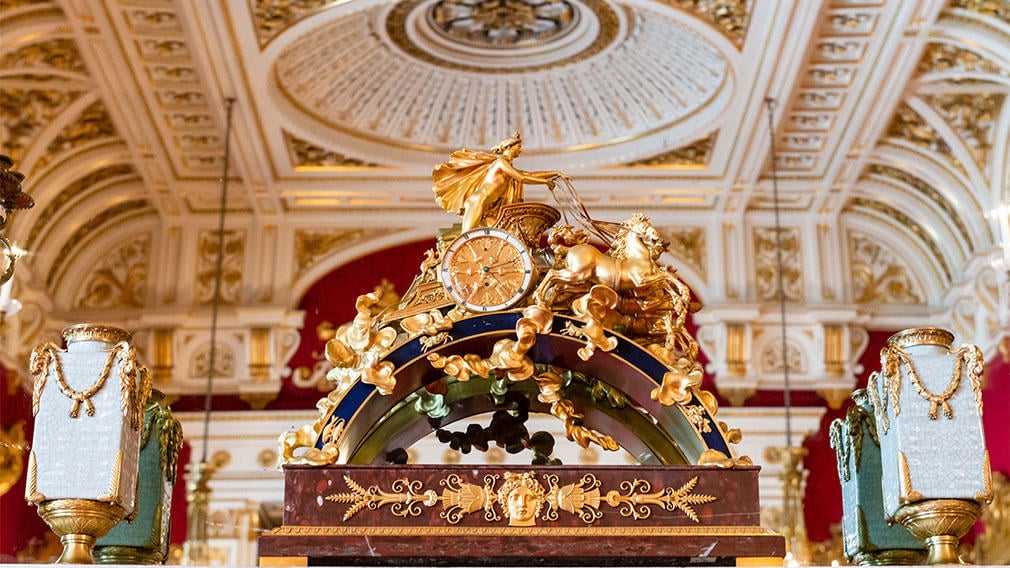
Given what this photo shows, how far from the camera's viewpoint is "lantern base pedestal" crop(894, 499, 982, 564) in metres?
3.43

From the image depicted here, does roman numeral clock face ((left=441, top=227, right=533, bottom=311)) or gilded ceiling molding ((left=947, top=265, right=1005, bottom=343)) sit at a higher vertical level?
gilded ceiling molding ((left=947, top=265, right=1005, bottom=343))

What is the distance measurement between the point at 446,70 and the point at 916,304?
4135 millimetres

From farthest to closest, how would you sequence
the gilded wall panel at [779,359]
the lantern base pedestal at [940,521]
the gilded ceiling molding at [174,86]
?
the gilded wall panel at [779,359] < the gilded ceiling molding at [174,86] < the lantern base pedestal at [940,521]

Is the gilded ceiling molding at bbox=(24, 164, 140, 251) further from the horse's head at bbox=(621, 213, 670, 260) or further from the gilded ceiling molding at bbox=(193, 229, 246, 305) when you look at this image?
the horse's head at bbox=(621, 213, 670, 260)

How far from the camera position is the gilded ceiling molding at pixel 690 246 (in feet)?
36.6

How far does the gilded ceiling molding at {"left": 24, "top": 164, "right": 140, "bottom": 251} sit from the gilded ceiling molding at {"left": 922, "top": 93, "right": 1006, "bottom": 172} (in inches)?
225

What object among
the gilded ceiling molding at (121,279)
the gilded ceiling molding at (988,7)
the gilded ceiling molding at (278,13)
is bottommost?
the gilded ceiling molding at (121,279)

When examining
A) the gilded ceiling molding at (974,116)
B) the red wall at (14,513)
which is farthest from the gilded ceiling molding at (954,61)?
the red wall at (14,513)

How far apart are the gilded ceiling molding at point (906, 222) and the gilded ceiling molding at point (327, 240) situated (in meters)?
3.58

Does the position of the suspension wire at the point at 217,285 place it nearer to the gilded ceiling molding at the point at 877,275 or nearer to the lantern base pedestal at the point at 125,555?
the gilded ceiling molding at the point at 877,275

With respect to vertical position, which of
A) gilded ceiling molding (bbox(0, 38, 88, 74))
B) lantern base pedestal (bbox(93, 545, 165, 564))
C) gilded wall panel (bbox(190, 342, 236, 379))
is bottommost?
lantern base pedestal (bbox(93, 545, 165, 564))

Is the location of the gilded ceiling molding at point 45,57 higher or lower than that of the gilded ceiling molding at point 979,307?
higher

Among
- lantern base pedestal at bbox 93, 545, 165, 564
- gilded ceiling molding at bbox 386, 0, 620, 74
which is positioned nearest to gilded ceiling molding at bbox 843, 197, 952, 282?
gilded ceiling molding at bbox 386, 0, 620, 74

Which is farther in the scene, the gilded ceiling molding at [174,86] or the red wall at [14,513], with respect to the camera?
the red wall at [14,513]
